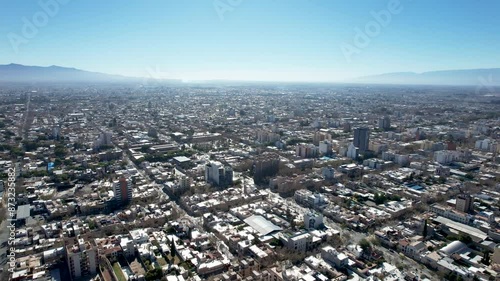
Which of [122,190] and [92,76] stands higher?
[92,76]

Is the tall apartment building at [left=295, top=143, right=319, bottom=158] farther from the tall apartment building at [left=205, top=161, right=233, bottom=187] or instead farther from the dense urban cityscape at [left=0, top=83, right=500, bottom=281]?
the tall apartment building at [left=205, top=161, right=233, bottom=187]

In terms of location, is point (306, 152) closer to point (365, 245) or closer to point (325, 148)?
point (325, 148)

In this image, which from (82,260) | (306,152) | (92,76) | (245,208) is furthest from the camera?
(92,76)

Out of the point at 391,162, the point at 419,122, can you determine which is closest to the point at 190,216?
the point at 391,162

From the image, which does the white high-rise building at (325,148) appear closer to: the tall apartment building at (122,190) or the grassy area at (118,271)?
the tall apartment building at (122,190)

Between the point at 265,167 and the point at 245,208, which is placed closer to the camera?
the point at 245,208

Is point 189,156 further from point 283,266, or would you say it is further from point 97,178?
point 283,266

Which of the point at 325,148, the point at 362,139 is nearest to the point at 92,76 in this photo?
the point at 325,148

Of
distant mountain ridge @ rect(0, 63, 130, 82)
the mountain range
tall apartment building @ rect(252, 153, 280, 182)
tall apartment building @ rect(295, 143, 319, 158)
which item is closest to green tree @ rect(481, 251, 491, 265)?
tall apartment building @ rect(252, 153, 280, 182)
